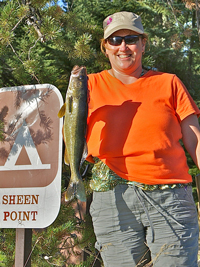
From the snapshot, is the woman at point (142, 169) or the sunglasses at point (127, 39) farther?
the sunglasses at point (127, 39)

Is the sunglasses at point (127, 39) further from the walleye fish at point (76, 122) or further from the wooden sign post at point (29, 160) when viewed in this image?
the wooden sign post at point (29, 160)

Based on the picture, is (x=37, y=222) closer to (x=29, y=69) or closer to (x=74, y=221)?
(x=74, y=221)

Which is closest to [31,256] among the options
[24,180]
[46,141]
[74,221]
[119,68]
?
[74,221]

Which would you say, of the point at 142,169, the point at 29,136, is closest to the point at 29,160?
the point at 29,136

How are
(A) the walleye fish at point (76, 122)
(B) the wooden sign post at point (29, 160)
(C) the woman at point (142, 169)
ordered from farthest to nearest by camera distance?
(B) the wooden sign post at point (29, 160), (A) the walleye fish at point (76, 122), (C) the woman at point (142, 169)

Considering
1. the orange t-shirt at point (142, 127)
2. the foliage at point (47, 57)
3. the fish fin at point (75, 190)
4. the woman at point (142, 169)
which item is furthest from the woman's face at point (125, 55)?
the fish fin at point (75, 190)

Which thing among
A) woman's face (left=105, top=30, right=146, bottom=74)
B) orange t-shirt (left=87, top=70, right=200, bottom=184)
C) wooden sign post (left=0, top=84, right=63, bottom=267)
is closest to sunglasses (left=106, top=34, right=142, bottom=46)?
woman's face (left=105, top=30, right=146, bottom=74)

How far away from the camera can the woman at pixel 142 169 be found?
6.71 feet

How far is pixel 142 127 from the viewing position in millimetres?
2119

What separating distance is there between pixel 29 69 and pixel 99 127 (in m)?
1.28

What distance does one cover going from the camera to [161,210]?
2059mm

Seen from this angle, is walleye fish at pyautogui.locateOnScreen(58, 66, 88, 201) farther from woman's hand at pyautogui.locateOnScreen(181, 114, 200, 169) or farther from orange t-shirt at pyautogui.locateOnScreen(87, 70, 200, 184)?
woman's hand at pyautogui.locateOnScreen(181, 114, 200, 169)

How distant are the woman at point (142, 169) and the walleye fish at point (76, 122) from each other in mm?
77

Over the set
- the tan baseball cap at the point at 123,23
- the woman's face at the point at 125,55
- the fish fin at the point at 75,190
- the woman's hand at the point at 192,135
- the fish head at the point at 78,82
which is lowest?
the fish fin at the point at 75,190
